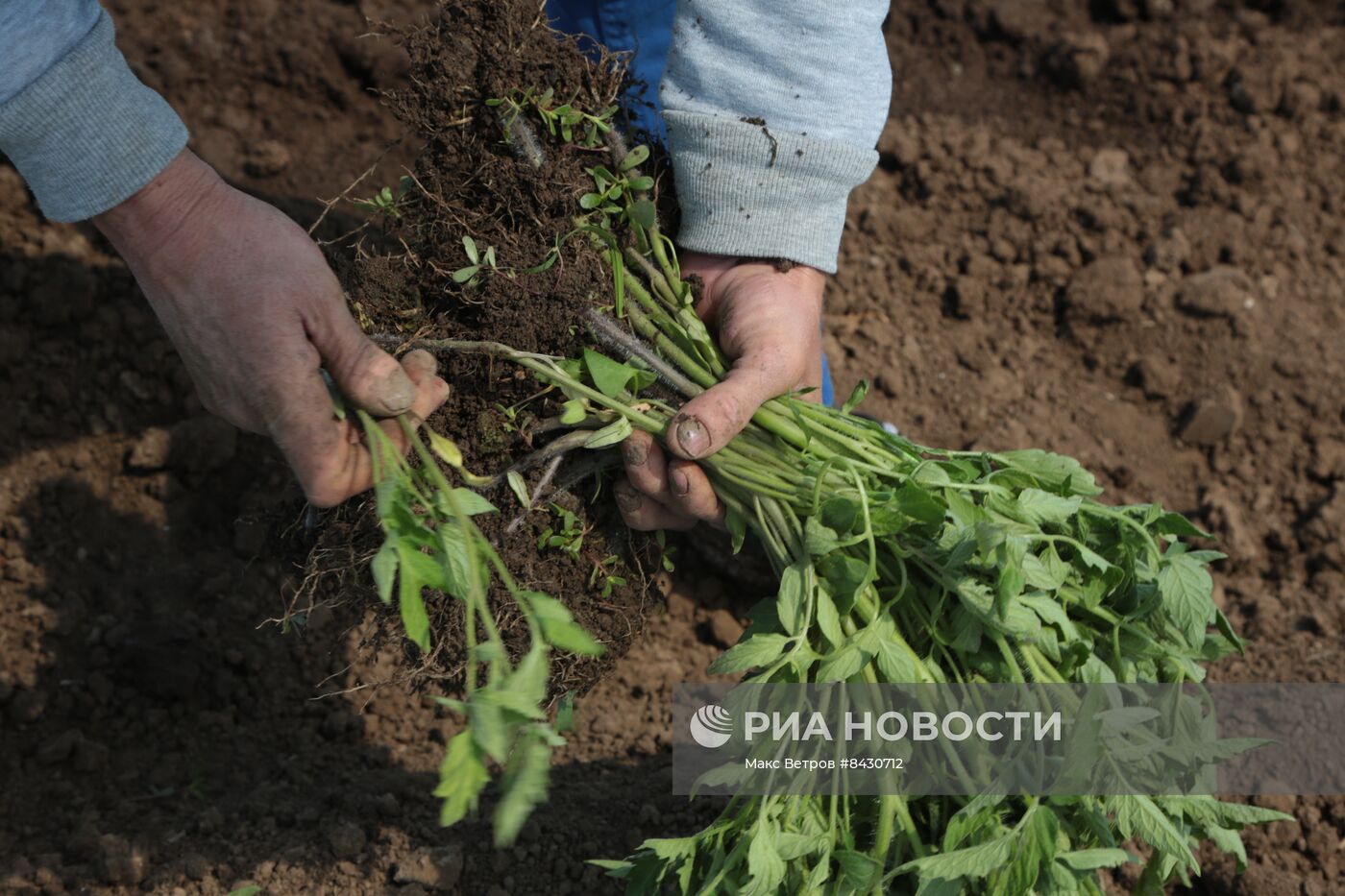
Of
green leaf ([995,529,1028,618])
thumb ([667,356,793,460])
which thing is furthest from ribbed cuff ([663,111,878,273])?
green leaf ([995,529,1028,618])

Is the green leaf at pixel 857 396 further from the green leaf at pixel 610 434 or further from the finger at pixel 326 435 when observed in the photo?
the finger at pixel 326 435

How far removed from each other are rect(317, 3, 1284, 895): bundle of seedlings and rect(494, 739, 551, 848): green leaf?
186mm

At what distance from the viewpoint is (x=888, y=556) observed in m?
1.83

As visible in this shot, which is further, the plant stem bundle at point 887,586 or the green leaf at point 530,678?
the plant stem bundle at point 887,586

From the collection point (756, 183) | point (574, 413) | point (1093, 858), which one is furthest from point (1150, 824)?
point (756, 183)

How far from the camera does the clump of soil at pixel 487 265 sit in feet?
6.17

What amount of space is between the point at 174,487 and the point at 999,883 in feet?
7.26

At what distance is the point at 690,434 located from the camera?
1756mm

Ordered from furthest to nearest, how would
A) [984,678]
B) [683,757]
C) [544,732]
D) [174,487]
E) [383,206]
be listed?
[174,487] < [683,757] < [383,206] < [984,678] < [544,732]

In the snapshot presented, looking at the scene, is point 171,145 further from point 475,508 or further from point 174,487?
point 174,487

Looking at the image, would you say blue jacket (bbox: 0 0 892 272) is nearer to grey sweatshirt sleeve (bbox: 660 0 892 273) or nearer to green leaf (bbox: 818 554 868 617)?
grey sweatshirt sleeve (bbox: 660 0 892 273)

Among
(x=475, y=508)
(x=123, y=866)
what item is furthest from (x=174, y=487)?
(x=475, y=508)

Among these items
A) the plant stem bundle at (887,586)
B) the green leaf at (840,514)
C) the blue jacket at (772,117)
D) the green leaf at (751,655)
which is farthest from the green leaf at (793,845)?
the blue jacket at (772,117)

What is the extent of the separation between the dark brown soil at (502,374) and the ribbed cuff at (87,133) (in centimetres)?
80
